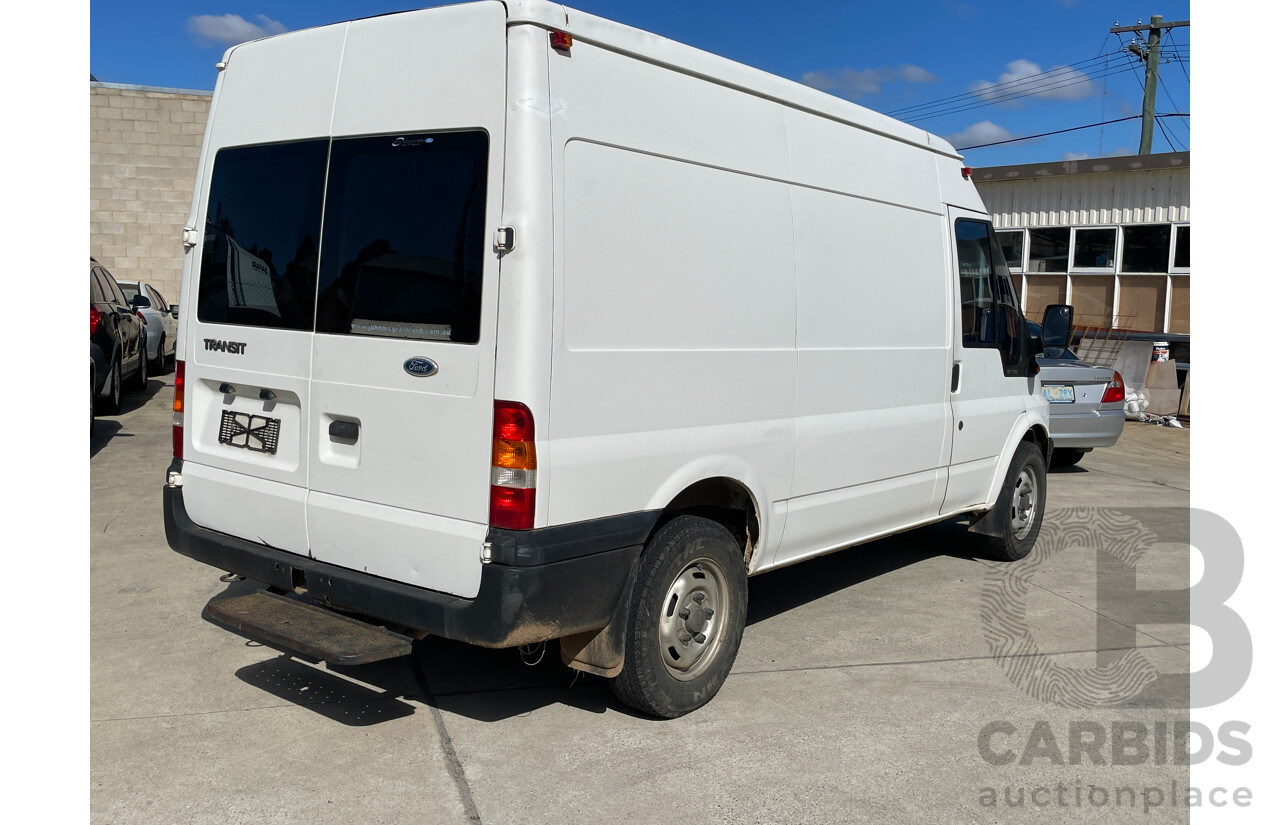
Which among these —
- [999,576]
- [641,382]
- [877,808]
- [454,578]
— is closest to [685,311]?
[641,382]

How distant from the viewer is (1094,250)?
19.8 meters

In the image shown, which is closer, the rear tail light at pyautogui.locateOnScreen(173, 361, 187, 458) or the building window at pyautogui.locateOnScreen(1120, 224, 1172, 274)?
the rear tail light at pyautogui.locateOnScreen(173, 361, 187, 458)

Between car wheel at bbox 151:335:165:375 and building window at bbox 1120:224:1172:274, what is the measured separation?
16998 mm

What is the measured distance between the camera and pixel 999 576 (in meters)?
7.02

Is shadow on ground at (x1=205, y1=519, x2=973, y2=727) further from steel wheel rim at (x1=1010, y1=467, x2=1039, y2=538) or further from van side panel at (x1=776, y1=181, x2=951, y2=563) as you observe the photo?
steel wheel rim at (x1=1010, y1=467, x2=1039, y2=538)

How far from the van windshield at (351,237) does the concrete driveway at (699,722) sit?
1.61 metres

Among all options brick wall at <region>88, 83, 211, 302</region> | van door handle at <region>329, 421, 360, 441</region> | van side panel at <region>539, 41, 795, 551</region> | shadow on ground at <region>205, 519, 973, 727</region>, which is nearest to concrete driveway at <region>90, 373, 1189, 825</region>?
shadow on ground at <region>205, 519, 973, 727</region>

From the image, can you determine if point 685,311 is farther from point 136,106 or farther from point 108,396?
point 136,106

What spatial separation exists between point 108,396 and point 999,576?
33.2ft

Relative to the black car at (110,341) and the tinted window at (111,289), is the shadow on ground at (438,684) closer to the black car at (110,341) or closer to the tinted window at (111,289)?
the black car at (110,341)

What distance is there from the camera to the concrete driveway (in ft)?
12.1

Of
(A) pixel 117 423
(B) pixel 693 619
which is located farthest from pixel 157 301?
(B) pixel 693 619

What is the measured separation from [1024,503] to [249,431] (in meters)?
5.31

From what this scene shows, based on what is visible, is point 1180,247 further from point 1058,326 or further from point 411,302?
point 411,302
